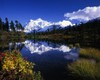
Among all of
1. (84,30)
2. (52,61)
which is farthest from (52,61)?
(84,30)

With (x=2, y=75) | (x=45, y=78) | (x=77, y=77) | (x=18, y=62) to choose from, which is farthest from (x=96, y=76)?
(x=2, y=75)

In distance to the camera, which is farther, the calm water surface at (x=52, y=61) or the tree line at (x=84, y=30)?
the tree line at (x=84, y=30)

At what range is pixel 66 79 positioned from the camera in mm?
7852

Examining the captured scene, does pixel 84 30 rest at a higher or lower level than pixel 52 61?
higher

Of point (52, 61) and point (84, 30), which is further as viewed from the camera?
point (84, 30)

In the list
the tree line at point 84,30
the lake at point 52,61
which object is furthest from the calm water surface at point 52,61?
the tree line at point 84,30

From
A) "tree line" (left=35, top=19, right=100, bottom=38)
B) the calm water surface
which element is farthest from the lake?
"tree line" (left=35, top=19, right=100, bottom=38)

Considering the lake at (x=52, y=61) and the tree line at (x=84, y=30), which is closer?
the lake at (x=52, y=61)

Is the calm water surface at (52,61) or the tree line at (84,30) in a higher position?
the tree line at (84,30)

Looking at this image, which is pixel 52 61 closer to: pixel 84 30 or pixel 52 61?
pixel 52 61

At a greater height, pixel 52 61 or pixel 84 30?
pixel 84 30

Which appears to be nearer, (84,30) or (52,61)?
(52,61)

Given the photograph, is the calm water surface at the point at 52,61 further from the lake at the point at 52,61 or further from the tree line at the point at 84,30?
the tree line at the point at 84,30

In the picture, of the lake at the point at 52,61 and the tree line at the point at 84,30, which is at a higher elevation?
the tree line at the point at 84,30
